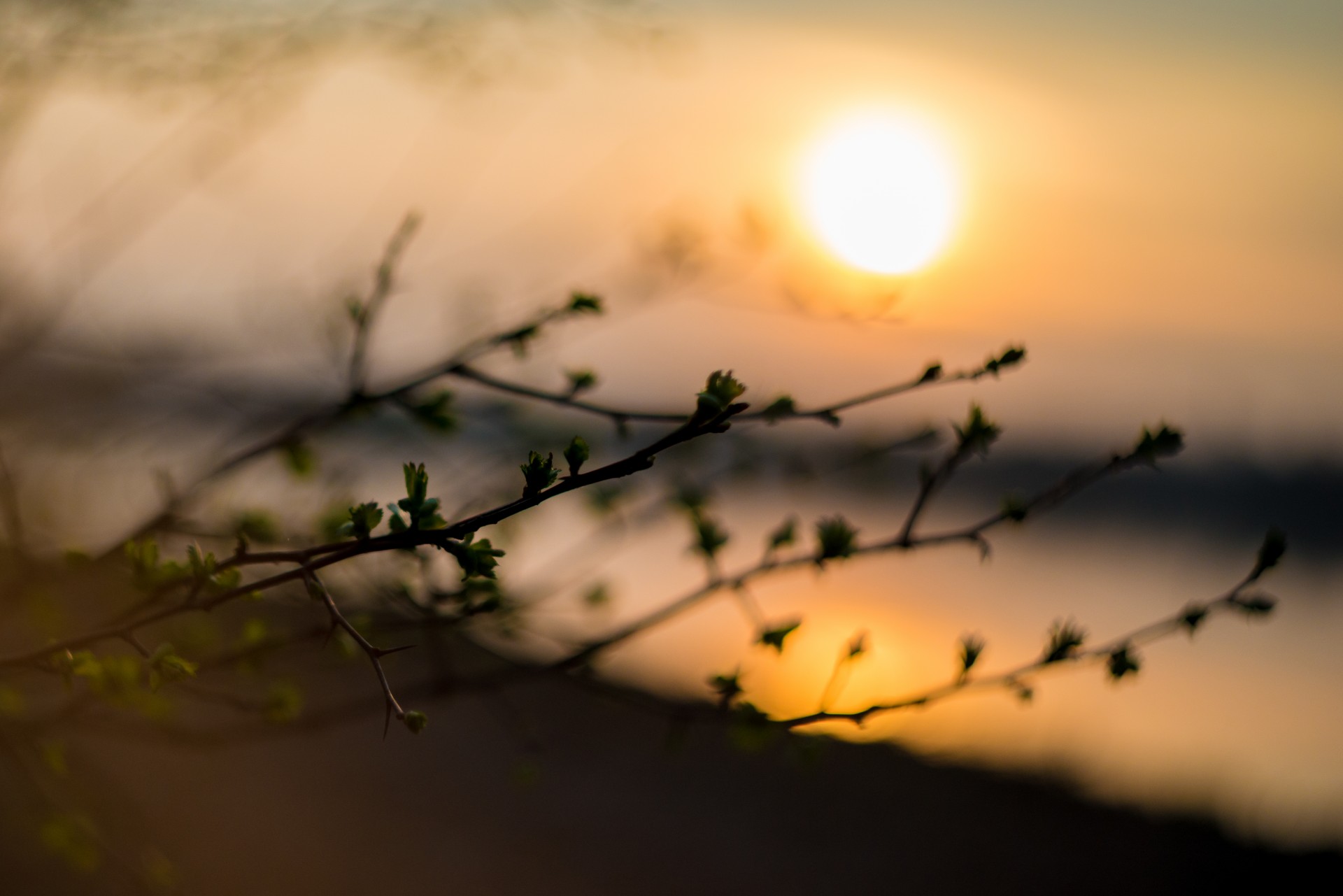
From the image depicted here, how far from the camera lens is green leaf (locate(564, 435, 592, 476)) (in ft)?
2.48

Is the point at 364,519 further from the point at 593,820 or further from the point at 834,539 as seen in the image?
the point at 593,820

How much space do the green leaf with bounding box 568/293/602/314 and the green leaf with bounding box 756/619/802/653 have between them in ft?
1.47

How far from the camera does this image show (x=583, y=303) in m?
1.21

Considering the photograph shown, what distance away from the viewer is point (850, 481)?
2277 millimetres

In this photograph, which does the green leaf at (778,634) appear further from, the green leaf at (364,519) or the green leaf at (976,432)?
the green leaf at (364,519)

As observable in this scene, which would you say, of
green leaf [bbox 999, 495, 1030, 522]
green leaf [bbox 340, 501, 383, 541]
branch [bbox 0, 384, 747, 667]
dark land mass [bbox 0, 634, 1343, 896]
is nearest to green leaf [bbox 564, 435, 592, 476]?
branch [bbox 0, 384, 747, 667]

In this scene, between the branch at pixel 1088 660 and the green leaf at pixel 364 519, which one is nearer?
the green leaf at pixel 364 519

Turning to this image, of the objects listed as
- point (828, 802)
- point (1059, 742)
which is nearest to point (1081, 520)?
point (1059, 742)

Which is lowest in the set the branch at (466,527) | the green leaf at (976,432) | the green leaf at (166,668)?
the green leaf at (166,668)

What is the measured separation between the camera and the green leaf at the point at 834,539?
1201 millimetres

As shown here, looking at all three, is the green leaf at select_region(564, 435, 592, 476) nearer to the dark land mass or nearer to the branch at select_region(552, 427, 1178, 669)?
the branch at select_region(552, 427, 1178, 669)

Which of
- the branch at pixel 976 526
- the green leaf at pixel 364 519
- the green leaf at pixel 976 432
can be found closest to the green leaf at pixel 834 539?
the branch at pixel 976 526

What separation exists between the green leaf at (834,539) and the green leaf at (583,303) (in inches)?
15.1

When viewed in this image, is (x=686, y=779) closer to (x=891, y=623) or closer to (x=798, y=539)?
(x=798, y=539)
